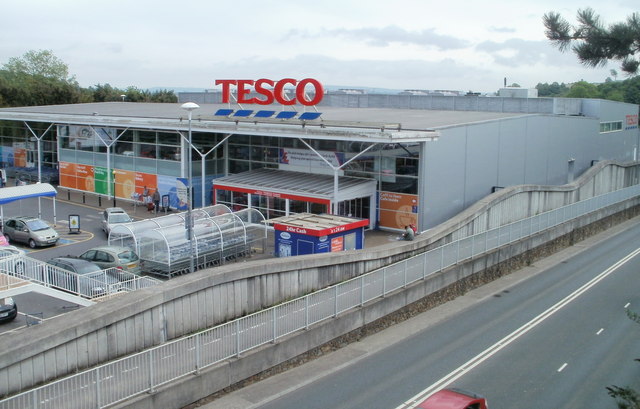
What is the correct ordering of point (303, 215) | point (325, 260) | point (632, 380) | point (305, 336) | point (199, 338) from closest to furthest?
point (199, 338) < point (632, 380) < point (305, 336) < point (325, 260) < point (303, 215)

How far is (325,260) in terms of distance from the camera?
2111 cm

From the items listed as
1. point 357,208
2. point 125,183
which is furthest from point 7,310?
point 125,183

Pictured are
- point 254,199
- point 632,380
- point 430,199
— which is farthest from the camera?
point 254,199

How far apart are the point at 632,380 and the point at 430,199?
47.7 ft

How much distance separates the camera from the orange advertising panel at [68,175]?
1677 inches

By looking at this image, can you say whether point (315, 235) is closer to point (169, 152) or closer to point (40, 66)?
point (169, 152)

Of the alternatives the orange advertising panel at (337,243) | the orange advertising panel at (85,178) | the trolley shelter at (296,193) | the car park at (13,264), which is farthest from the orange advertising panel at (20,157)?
the car park at (13,264)

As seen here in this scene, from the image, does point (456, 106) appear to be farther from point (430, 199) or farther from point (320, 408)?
point (320, 408)

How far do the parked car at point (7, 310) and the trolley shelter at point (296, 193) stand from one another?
14.7 metres

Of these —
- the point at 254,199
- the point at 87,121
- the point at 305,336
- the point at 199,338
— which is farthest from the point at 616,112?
the point at 199,338

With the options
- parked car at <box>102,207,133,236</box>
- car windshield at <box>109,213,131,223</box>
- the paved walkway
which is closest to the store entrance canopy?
parked car at <box>102,207,133,236</box>

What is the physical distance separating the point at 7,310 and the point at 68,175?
26739mm

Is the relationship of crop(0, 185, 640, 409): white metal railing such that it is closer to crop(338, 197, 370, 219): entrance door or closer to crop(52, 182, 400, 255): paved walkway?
crop(52, 182, 400, 255): paved walkway

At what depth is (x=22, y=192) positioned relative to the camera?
2861 centimetres
